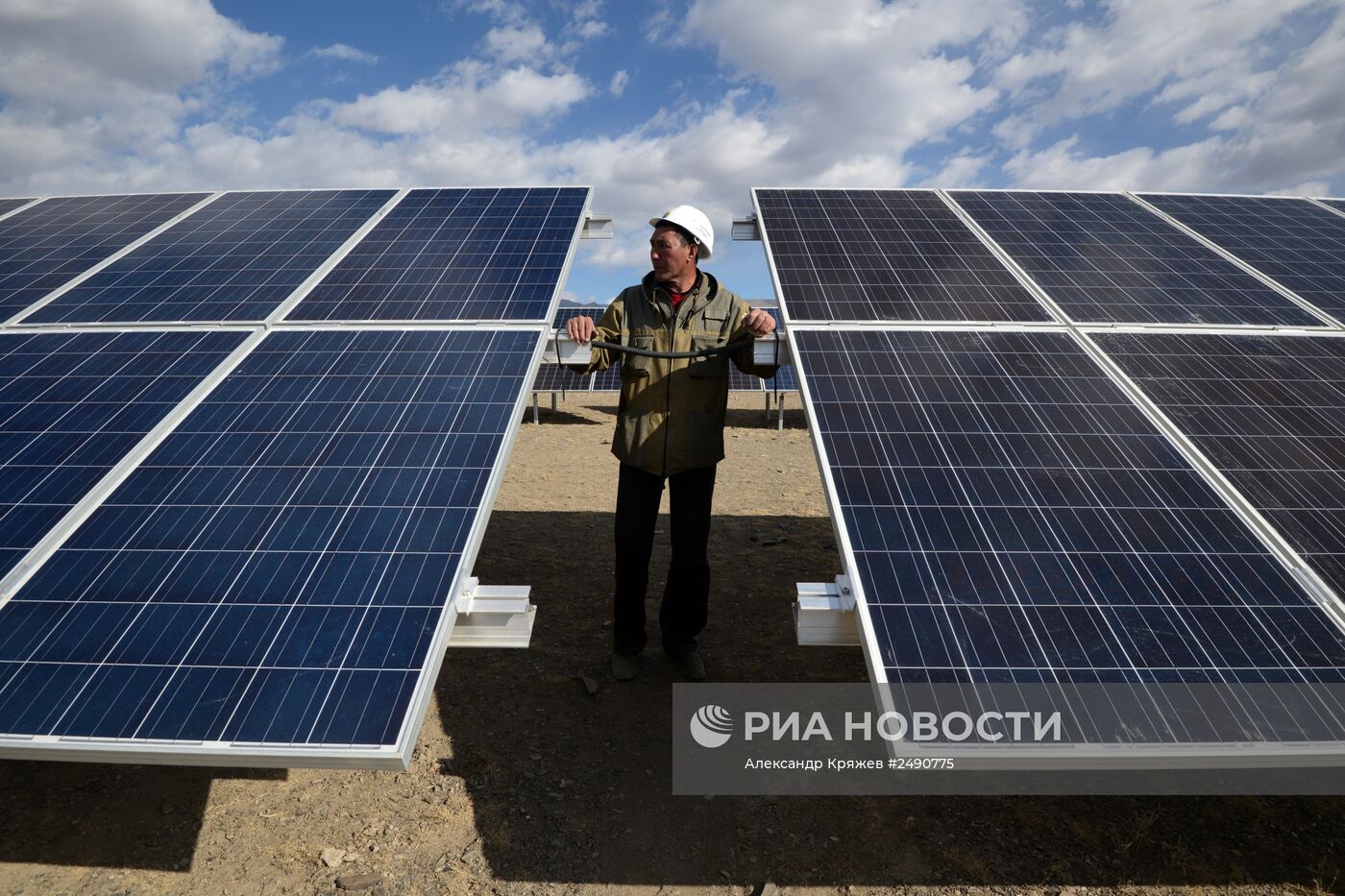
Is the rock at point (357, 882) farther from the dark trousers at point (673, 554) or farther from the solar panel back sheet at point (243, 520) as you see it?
the dark trousers at point (673, 554)

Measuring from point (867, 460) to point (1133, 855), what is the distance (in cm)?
257

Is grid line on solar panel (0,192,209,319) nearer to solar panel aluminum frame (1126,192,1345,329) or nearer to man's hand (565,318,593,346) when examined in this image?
man's hand (565,318,593,346)

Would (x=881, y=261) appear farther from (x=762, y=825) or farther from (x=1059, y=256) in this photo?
(x=762, y=825)

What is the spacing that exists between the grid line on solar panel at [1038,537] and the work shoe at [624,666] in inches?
95.5

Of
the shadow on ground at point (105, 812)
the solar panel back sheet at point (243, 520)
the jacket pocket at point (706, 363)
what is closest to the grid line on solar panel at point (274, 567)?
the solar panel back sheet at point (243, 520)

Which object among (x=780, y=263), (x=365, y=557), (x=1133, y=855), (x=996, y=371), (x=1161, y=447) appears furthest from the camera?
(x=780, y=263)

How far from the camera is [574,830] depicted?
384cm

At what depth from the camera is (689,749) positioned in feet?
14.7

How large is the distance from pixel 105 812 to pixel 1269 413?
761 cm

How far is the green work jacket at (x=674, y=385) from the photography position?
14.7 ft

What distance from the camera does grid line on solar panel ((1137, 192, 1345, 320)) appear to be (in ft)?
19.3

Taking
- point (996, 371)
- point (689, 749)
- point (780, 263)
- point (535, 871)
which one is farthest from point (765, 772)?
point (780, 263)

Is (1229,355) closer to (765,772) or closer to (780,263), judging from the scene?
(780,263)

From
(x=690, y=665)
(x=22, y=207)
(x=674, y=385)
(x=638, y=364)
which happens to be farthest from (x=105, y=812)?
(x=22, y=207)
